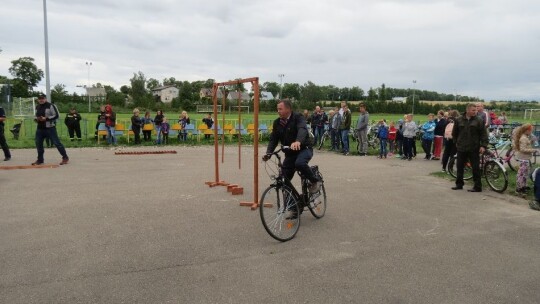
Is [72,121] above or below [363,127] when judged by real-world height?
above

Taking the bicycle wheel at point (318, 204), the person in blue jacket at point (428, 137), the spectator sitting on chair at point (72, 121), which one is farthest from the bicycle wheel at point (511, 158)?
the spectator sitting on chair at point (72, 121)

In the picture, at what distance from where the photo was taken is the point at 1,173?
10.3m

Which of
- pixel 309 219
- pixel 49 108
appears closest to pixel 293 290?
pixel 309 219

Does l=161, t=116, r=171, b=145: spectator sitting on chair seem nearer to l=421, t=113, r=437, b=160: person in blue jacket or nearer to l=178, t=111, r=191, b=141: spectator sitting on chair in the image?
l=178, t=111, r=191, b=141: spectator sitting on chair

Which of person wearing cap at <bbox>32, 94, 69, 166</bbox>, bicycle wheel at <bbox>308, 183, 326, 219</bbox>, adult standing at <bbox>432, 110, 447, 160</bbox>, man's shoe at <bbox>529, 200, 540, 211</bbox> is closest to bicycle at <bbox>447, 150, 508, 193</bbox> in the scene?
man's shoe at <bbox>529, 200, 540, 211</bbox>

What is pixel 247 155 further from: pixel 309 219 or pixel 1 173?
pixel 309 219

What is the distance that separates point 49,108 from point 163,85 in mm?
127948

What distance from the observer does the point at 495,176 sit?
8.97 m

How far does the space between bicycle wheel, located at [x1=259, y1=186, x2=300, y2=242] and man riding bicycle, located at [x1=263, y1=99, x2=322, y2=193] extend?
48 cm

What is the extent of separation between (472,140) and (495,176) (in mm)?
1014

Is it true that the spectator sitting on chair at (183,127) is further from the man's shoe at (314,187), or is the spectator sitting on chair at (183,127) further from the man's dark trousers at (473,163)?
the man's shoe at (314,187)

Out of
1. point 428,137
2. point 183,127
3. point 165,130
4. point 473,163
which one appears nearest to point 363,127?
point 428,137

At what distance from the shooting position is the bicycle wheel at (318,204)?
21.6 ft

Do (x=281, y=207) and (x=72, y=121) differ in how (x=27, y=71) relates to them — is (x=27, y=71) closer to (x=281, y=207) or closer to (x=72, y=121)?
(x=72, y=121)
